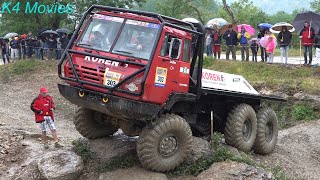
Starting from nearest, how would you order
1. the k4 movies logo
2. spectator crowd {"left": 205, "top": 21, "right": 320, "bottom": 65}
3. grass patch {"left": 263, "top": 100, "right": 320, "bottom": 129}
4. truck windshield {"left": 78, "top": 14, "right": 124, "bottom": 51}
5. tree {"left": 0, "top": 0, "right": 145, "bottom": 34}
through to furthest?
1. truck windshield {"left": 78, "top": 14, "right": 124, "bottom": 51}
2. grass patch {"left": 263, "top": 100, "right": 320, "bottom": 129}
3. spectator crowd {"left": 205, "top": 21, "right": 320, "bottom": 65}
4. the k4 movies logo
5. tree {"left": 0, "top": 0, "right": 145, "bottom": 34}

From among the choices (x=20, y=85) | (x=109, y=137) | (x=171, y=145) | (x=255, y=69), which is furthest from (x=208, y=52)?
(x=171, y=145)

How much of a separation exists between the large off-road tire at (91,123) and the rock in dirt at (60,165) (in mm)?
1202

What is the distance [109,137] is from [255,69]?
11.2 metres

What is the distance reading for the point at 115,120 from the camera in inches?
402

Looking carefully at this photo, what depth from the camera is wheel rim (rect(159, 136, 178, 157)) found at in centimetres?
915

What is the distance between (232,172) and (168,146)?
1358mm

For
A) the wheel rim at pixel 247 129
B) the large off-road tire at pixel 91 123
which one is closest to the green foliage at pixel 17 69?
the large off-road tire at pixel 91 123

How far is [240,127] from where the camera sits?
11.3 meters

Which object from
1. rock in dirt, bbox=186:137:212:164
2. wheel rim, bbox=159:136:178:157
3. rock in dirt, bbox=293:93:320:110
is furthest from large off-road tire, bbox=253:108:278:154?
rock in dirt, bbox=293:93:320:110

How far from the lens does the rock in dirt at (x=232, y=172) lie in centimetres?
912

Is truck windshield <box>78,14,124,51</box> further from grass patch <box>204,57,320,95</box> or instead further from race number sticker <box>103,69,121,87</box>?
grass patch <box>204,57,320,95</box>

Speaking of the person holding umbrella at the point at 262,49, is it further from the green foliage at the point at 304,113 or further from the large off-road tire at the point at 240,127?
the large off-road tire at the point at 240,127

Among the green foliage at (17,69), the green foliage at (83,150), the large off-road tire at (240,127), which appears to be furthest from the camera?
the green foliage at (17,69)

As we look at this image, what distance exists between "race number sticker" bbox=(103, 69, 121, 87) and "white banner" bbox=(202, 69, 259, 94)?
103 inches
